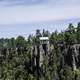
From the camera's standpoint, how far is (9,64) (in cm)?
6750

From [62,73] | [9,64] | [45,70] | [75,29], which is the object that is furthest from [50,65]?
[75,29]

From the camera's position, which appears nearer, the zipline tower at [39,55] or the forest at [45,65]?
the forest at [45,65]

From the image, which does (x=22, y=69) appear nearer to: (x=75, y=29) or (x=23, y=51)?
(x=23, y=51)

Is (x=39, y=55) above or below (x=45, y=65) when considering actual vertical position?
above

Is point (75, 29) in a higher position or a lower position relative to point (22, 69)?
higher

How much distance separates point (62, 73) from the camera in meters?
52.5

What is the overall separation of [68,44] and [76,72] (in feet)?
30.9

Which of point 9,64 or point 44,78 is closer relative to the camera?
point 44,78

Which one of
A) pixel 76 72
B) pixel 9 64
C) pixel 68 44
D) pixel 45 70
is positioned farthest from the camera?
pixel 9 64

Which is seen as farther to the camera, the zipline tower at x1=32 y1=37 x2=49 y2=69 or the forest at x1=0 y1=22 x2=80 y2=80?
the zipline tower at x1=32 y1=37 x2=49 y2=69

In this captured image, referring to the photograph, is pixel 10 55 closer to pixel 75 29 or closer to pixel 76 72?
pixel 75 29

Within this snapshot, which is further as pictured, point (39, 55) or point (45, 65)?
point (39, 55)

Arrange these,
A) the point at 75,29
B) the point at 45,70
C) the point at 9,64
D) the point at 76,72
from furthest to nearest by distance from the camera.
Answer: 1. the point at 75,29
2. the point at 9,64
3. the point at 45,70
4. the point at 76,72

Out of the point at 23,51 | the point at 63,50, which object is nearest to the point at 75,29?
the point at 23,51
